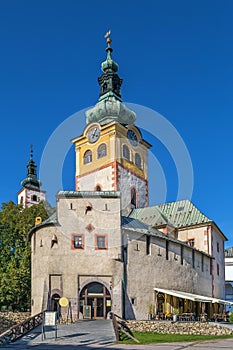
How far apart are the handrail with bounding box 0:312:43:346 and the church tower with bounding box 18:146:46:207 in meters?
55.8

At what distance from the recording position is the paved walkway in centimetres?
2228

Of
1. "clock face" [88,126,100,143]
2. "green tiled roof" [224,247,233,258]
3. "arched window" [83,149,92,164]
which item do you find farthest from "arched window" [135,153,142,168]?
"green tiled roof" [224,247,233,258]

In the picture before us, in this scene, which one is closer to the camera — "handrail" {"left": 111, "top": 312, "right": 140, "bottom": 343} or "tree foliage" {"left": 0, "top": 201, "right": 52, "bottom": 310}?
"handrail" {"left": 111, "top": 312, "right": 140, "bottom": 343}

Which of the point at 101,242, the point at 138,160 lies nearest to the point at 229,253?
the point at 138,160

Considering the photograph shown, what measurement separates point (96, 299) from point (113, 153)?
2442 centimetres

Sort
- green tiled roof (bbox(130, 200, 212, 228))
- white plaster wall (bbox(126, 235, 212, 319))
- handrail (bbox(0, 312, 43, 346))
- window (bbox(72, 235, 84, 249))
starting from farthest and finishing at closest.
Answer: green tiled roof (bbox(130, 200, 212, 228)) → white plaster wall (bbox(126, 235, 212, 319)) → window (bbox(72, 235, 84, 249)) → handrail (bbox(0, 312, 43, 346))

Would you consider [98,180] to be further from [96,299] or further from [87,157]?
[96,299]

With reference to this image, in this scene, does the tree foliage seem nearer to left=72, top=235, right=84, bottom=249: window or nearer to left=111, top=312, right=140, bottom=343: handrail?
left=72, top=235, right=84, bottom=249: window

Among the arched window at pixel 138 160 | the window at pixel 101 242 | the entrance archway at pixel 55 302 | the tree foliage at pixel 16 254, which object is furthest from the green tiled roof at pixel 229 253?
the entrance archway at pixel 55 302

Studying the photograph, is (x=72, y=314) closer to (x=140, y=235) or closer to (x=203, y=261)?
(x=140, y=235)

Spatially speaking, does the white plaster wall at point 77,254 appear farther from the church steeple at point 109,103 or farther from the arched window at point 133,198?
the church steeple at point 109,103

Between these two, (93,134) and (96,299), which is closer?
(96,299)

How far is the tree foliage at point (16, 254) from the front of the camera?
43.3m

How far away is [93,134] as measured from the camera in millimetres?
59406
